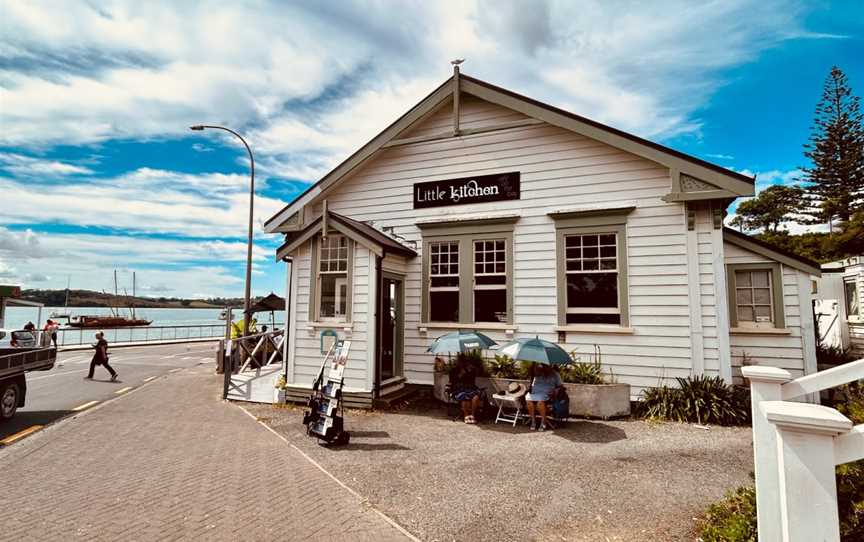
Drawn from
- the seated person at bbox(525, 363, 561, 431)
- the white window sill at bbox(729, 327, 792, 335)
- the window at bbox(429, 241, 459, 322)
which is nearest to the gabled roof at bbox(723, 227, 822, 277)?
the white window sill at bbox(729, 327, 792, 335)

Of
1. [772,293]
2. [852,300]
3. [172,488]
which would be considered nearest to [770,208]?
[852,300]

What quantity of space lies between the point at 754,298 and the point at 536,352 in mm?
6132

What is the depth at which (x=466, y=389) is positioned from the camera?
29.4 feet

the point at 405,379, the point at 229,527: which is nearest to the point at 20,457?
the point at 229,527

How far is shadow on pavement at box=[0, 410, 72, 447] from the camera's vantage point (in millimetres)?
8508

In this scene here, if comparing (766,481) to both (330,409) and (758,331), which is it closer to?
A: (330,409)

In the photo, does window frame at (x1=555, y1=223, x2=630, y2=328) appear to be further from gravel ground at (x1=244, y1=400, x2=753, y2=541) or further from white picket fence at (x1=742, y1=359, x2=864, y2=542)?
white picket fence at (x1=742, y1=359, x2=864, y2=542)

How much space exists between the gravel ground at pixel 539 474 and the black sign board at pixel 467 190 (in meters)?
5.65

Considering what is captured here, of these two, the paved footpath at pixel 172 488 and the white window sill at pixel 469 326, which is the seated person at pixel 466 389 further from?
the paved footpath at pixel 172 488

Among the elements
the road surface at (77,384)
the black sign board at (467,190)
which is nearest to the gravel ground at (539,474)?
the road surface at (77,384)

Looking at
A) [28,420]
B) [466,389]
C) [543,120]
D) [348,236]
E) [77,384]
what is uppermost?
[543,120]

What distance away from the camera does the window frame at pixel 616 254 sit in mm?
9648

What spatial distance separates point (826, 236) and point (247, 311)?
38958mm

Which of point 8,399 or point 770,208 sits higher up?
point 770,208
